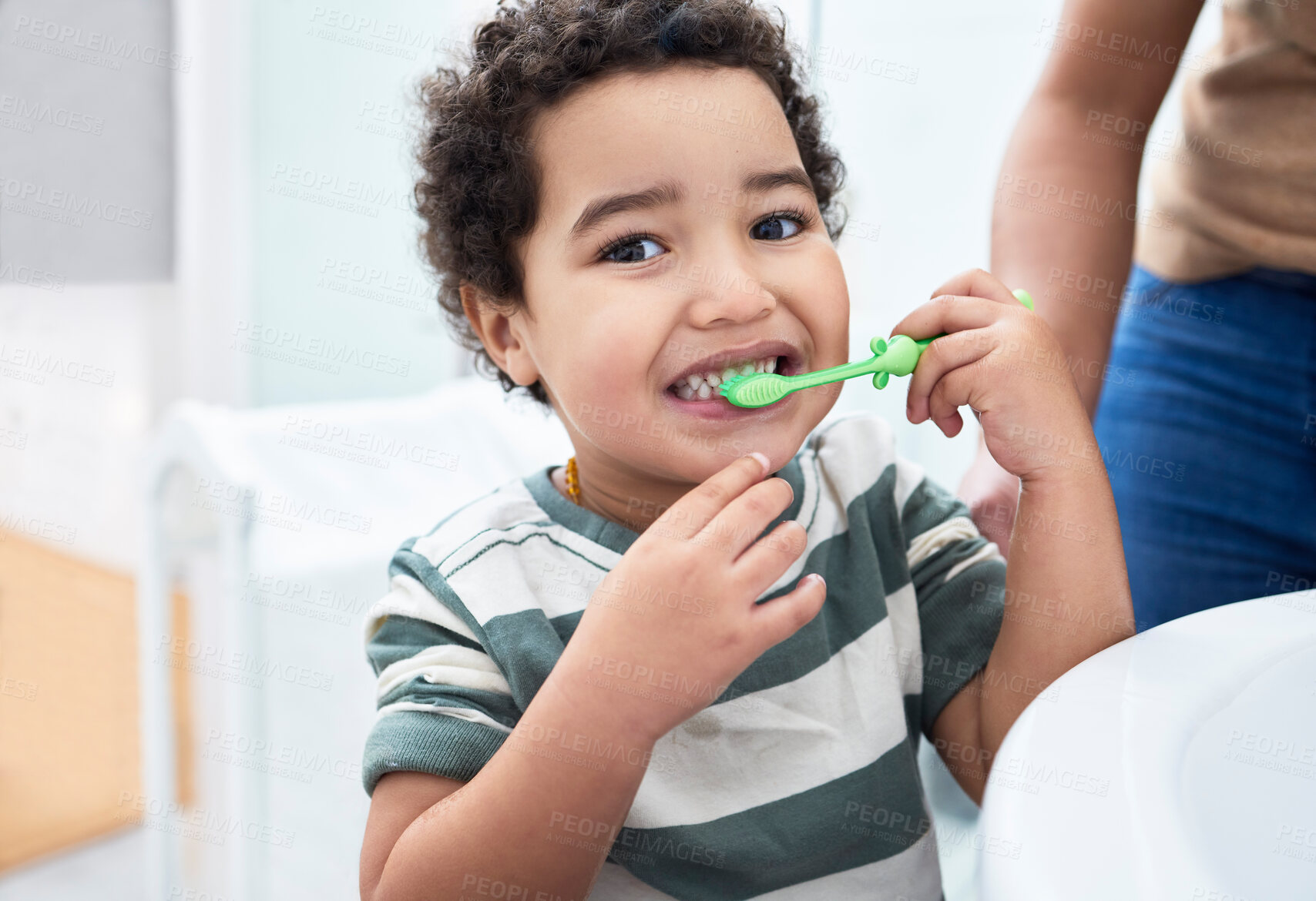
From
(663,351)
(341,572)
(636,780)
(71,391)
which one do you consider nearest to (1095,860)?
(636,780)

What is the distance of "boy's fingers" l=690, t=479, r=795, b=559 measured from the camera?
59 centimetres

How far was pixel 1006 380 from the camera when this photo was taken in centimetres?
69

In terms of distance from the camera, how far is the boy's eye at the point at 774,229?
2.35ft

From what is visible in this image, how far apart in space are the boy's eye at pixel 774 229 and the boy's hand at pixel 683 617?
207 mm

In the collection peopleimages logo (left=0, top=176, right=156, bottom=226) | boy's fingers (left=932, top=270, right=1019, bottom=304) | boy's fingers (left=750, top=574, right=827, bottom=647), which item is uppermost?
boy's fingers (left=932, top=270, right=1019, bottom=304)

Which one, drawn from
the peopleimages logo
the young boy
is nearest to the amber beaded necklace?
the young boy

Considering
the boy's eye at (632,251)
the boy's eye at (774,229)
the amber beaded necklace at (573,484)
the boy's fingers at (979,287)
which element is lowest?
the amber beaded necklace at (573,484)

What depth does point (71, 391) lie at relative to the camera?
187cm

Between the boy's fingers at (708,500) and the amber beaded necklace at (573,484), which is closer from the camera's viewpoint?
the boy's fingers at (708,500)

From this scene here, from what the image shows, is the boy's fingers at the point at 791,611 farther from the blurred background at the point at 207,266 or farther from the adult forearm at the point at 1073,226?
the blurred background at the point at 207,266

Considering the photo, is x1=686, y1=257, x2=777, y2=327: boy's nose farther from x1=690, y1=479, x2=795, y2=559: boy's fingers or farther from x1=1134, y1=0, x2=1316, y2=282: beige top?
x1=1134, y1=0, x2=1316, y2=282: beige top

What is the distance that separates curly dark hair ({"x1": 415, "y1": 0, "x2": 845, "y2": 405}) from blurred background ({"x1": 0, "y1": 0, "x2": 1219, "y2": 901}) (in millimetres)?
423

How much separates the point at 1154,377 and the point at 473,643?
673mm

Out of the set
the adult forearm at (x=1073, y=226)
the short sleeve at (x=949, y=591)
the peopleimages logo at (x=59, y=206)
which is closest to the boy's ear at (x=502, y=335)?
the short sleeve at (x=949, y=591)
